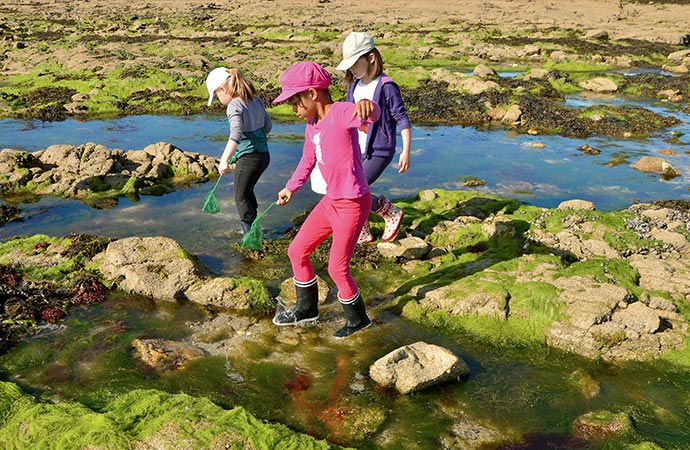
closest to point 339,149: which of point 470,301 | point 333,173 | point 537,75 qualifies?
point 333,173

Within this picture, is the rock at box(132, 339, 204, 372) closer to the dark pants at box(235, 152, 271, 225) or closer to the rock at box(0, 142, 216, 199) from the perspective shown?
the dark pants at box(235, 152, 271, 225)

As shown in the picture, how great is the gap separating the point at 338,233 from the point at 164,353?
196 cm

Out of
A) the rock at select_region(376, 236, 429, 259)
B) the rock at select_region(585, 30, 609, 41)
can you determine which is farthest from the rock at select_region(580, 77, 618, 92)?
the rock at select_region(376, 236, 429, 259)

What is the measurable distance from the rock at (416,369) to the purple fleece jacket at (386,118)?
2.73 m

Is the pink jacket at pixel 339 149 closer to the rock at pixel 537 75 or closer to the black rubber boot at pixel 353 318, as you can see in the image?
the black rubber boot at pixel 353 318

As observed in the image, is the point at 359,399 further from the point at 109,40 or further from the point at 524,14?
the point at 524,14

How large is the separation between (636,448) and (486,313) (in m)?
2.11

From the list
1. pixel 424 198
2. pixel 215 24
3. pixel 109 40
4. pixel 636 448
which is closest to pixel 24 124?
pixel 424 198

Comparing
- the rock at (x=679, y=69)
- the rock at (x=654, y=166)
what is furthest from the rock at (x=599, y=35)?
the rock at (x=654, y=166)

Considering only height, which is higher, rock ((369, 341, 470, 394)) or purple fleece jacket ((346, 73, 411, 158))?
purple fleece jacket ((346, 73, 411, 158))

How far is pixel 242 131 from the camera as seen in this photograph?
681cm

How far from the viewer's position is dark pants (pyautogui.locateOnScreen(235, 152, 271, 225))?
283 inches

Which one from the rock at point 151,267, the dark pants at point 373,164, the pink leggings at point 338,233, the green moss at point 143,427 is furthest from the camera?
the dark pants at point 373,164

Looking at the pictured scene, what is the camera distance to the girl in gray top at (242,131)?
6648 millimetres
